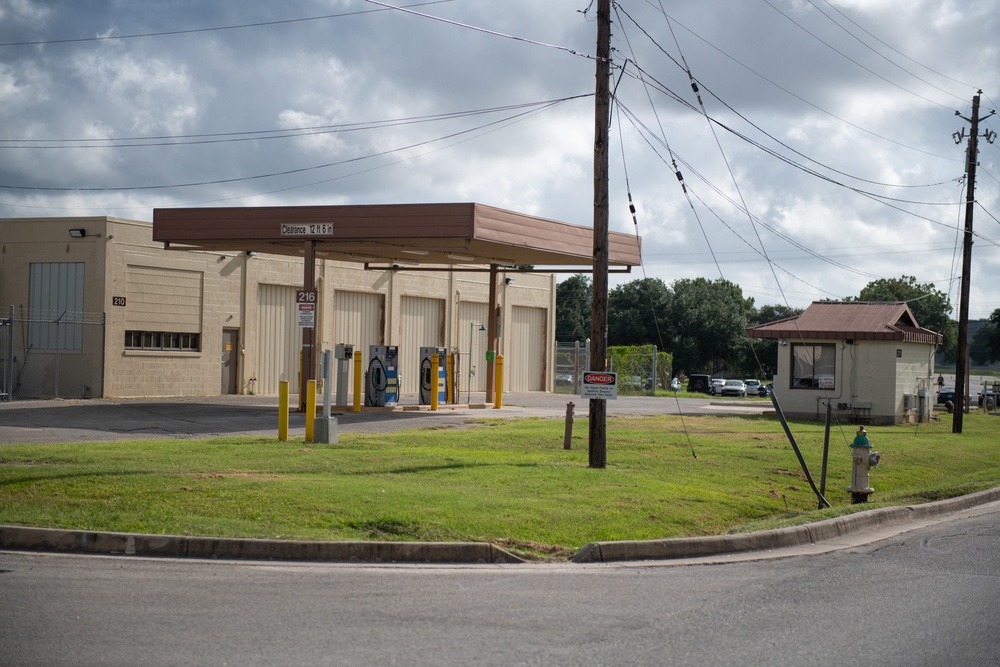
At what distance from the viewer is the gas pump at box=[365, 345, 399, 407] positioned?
30031 mm

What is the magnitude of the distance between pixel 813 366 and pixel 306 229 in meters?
17.9

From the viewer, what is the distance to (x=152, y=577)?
9008 mm

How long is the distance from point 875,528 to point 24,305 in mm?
27542

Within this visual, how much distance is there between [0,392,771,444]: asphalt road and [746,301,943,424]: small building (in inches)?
187

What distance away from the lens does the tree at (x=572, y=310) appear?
11362 centimetres

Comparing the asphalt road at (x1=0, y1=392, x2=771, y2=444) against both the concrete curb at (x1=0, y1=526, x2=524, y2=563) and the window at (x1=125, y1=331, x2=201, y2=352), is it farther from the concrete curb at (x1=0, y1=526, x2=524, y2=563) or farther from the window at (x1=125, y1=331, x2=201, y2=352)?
the concrete curb at (x1=0, y1=526, x2=524, y2=563)

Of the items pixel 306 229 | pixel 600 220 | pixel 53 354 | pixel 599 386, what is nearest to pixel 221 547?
pixel 599 386

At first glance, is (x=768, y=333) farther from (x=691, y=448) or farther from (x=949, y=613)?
(x=949, y=613)

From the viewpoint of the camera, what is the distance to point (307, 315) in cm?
2023

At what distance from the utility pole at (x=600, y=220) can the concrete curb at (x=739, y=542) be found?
14.2 ft

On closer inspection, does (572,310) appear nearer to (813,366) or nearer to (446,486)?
(813,366)

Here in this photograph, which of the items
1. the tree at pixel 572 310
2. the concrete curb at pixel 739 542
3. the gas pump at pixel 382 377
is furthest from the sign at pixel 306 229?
the tree at pixel 572 310

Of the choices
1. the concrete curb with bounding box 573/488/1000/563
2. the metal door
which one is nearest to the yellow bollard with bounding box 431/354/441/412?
the metal door

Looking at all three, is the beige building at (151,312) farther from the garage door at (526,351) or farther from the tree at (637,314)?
the tree at (637,314)
